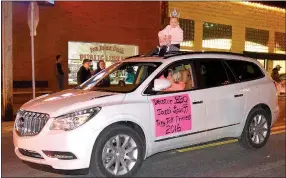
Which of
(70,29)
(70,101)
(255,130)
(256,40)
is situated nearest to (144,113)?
(70,101)

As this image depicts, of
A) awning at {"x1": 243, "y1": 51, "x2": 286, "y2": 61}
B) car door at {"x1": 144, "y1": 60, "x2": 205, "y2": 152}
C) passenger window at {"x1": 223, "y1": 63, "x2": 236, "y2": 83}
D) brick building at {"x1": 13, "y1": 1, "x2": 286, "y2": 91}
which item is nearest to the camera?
car door at {"x1": 144, "y1": 60, "x2": 205, "y2": 152}

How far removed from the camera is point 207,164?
6254 millimetres

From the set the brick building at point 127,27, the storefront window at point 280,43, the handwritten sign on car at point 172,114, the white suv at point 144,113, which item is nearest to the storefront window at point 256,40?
the brick building at point 127,27

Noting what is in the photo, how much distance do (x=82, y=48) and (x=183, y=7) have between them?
6055mm

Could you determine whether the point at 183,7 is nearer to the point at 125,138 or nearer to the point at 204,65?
the point at 204,65

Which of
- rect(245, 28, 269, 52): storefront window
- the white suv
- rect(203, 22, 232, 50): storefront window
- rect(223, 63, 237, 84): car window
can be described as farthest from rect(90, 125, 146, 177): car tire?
rect(245, 28, 269, 52): storefront window

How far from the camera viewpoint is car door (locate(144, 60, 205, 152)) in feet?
18.4

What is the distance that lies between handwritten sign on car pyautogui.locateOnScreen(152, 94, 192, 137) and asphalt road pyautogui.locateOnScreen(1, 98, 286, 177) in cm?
62

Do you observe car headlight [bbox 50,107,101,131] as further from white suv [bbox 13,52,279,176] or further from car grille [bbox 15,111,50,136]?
car grille [bbox 15,111,50,136]

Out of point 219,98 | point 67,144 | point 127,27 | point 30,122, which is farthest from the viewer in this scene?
point 127,27

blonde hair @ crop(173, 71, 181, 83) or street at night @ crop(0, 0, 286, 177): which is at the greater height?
blonde hair @ crop(173, 71, 181, 83)

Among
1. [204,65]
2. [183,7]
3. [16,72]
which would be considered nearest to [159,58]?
[204,65]

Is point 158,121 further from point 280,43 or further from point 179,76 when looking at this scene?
point 280,43

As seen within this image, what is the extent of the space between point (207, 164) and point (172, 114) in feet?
3.66
